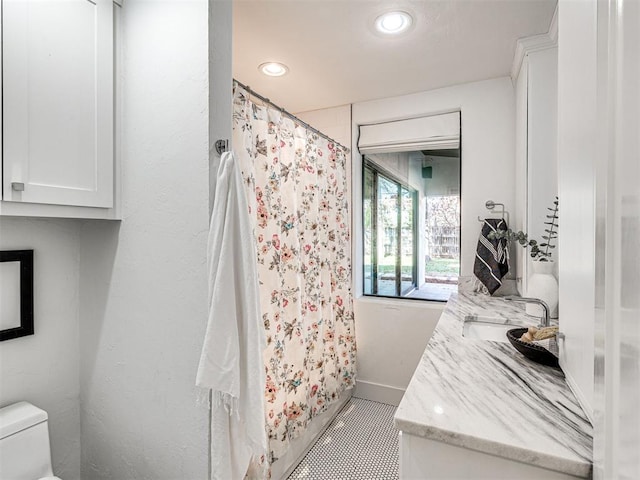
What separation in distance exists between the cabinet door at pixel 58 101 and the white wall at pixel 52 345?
1.13ft

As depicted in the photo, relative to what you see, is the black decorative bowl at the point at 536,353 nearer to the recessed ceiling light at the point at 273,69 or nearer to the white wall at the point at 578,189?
the white wall at the point at 578,189

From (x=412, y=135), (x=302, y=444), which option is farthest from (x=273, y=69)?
(x=302, y=444)

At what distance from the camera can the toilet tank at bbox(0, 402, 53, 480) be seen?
1.13m

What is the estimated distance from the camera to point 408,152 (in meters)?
2.76

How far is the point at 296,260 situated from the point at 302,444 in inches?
43.5

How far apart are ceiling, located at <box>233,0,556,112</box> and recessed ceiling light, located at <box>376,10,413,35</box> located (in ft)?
0.12

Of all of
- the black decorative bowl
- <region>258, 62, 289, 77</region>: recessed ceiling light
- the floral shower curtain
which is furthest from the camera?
<region>258, 62, 289, 77</region>: recessed ceiling light

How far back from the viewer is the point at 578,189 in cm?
76

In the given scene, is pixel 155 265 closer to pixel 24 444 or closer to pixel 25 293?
pixel 25 293

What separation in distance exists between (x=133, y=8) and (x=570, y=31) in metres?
1.52

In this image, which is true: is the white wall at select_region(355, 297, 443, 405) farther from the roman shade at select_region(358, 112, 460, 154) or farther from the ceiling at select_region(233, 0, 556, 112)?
the ceiling at select_region(233, 0, 556, 112)

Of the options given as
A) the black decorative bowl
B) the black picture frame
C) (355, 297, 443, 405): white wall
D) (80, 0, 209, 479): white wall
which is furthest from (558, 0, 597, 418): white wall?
the black picture frame

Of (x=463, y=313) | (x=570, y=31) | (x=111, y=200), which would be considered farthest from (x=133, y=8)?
(x=463, y=313)

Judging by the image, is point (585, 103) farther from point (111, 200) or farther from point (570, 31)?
point (111, 200)
